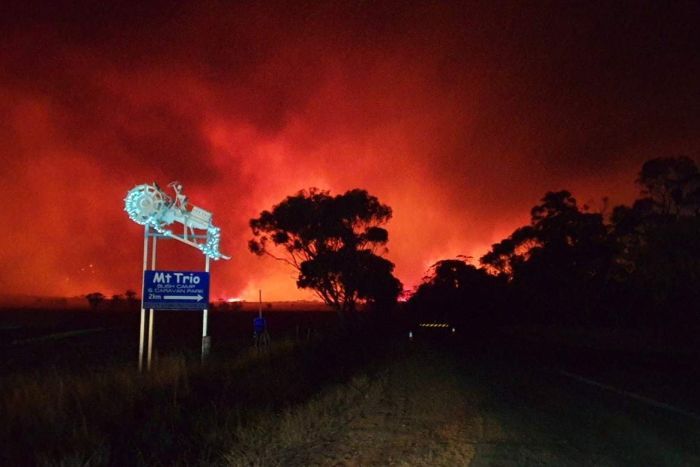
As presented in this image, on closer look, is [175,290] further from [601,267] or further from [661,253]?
[601,267]

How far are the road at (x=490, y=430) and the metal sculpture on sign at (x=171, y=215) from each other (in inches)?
207

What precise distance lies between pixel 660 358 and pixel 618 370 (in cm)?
637

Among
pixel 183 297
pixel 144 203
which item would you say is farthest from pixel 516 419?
pixel 144 203

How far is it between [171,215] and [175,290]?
1754 millimetres

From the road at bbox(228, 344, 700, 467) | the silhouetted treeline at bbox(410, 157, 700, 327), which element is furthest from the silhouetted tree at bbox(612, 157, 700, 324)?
the road at bbox(228, 344, 700, 467)

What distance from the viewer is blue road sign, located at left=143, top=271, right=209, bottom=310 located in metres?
13.4

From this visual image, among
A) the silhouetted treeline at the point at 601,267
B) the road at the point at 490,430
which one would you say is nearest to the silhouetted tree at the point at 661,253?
the silhouetted treeline at the point at 601,267

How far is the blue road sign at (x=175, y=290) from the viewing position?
13398mm

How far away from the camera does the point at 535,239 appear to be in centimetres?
5441

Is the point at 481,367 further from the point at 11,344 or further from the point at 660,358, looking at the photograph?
the point at 11,344

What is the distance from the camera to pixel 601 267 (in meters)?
47.0

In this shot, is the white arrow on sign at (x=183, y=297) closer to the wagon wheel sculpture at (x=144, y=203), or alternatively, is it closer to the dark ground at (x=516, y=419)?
the wagon wheel sculpture at (x=144, y=203)

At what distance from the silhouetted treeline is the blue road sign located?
916 inches

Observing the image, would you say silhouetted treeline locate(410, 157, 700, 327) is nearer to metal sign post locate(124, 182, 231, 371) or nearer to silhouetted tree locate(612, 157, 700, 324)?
silhouetted tree locate(612, 157, 700, 324)
